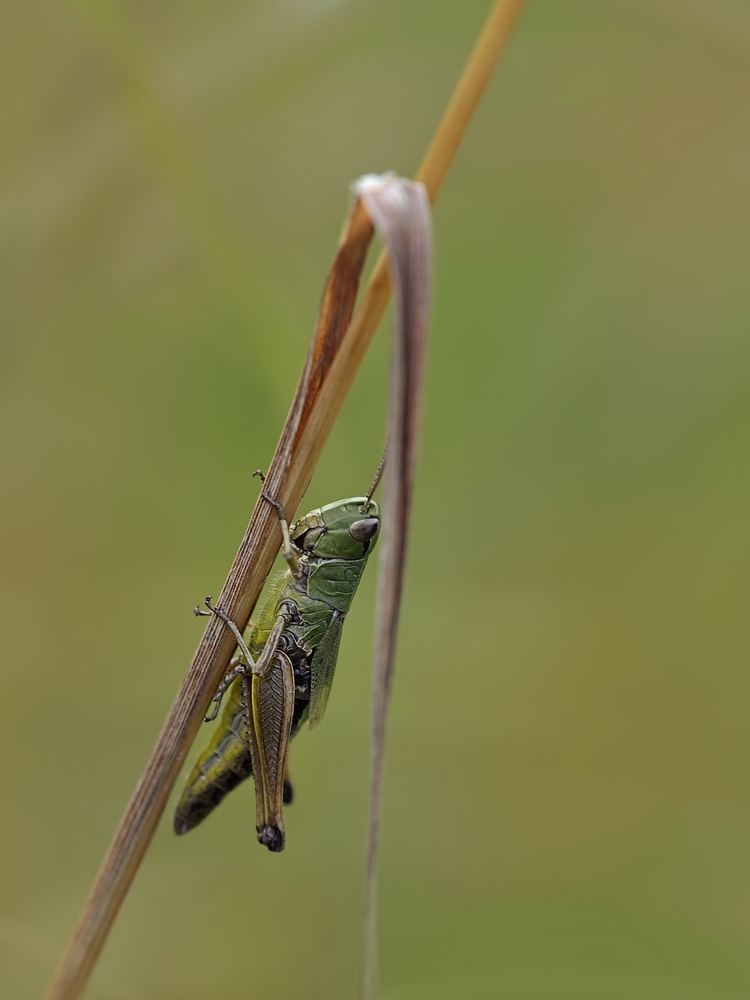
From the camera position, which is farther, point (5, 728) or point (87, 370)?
point (87, 370)

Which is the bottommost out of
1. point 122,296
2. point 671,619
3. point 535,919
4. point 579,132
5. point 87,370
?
point 535,919

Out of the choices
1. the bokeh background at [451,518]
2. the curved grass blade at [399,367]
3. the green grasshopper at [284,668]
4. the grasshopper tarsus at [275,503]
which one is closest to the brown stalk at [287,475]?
the grasshopper tarsus at [275,503]

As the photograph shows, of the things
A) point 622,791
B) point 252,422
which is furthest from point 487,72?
point 622,791

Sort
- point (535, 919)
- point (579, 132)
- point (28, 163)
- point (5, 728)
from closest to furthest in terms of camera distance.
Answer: point (28, 163), point (535, 919), point (5, 728), point (579, 132)

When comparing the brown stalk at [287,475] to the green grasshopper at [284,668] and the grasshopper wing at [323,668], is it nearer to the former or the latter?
the green grasshopper at [284,668]

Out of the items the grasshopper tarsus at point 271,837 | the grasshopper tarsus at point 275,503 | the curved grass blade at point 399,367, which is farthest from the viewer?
the grasshopper tarsus at point 271,837

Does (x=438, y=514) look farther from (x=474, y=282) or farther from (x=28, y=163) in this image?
(x=28, y=163)

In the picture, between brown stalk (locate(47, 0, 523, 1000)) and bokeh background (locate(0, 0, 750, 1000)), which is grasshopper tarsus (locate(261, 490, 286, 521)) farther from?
bokeh background (locate(0, 0, 750, 1000))
